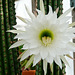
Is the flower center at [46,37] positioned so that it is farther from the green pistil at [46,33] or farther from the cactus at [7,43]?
the cactus at [7,43]

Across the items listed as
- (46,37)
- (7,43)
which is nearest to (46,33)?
(46,37)

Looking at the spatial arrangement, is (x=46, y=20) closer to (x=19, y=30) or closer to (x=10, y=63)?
(x=19, y=30)

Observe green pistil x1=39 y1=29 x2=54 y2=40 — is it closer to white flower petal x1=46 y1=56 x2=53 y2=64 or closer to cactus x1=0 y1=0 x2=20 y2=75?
white flower petal x1=46 y1=56 x2=53 y2=64

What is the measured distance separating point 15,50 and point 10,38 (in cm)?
16

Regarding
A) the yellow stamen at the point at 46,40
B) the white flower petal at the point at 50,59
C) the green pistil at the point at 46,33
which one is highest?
the green pistil at the point at 46,33

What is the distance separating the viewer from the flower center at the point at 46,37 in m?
0.62

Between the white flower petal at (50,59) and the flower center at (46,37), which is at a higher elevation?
the flower center at (46,37)

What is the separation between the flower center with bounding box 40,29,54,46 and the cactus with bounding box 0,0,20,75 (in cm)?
131

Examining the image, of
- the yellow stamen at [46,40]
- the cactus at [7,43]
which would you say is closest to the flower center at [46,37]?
the yellow stamen at [46,40]

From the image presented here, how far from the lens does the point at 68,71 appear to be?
189 centimetres

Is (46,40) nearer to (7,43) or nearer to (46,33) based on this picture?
(46,33)

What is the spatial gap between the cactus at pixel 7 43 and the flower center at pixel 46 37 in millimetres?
1306

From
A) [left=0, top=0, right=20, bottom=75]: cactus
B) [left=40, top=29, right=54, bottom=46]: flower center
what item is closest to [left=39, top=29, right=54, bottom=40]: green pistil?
[left=40, top=29, right=54, bottom=46]: flower center

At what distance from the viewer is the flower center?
621 millimetres
